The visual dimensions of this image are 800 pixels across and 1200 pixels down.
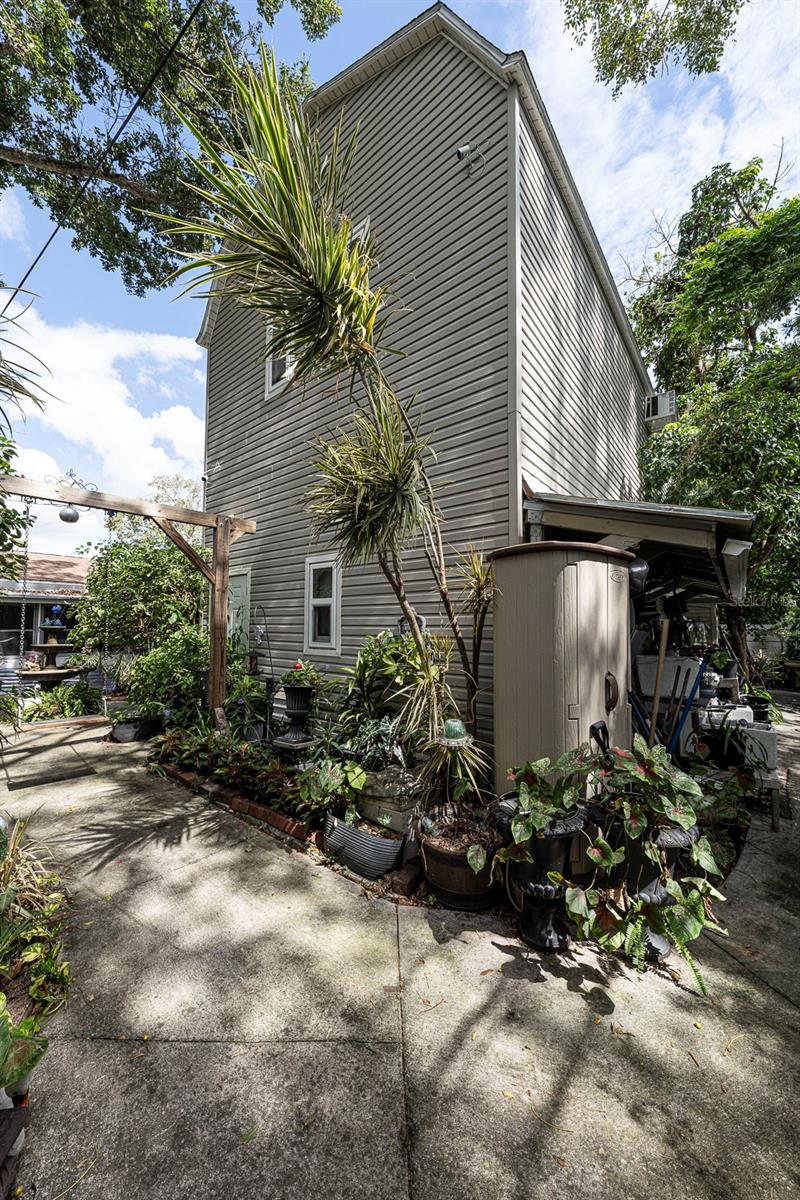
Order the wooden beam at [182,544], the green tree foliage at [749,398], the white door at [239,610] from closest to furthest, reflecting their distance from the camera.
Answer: the wooden beam at [182,544], the green tree foliage at [749,398], the white door at [239,610]

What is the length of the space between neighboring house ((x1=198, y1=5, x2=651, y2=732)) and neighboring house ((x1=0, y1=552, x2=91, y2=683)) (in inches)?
298

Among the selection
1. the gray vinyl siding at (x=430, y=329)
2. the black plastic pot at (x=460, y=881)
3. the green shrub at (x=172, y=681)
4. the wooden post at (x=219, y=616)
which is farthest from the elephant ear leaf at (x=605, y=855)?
the green shrub at (x=172, y=681)

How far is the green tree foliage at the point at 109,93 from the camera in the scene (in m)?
6.55

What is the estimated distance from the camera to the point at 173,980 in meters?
2.38

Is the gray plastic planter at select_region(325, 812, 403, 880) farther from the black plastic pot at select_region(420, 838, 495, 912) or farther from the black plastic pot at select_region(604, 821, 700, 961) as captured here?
the black plastic pot at select_region(604, 821, 700, 961)


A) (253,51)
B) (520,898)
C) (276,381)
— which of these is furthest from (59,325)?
(520,898)

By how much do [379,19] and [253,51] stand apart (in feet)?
12.1

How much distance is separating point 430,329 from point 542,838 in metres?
5.38

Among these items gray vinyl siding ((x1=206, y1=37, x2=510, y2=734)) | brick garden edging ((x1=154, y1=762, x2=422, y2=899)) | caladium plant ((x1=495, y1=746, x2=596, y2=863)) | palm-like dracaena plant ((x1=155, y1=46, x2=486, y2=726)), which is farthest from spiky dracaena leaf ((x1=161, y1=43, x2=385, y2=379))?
brick garden edging ((x1=154, y1=762, x2=422, y2=899))

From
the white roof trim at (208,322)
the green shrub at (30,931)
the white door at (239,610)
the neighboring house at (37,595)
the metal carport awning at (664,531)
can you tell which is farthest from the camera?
the neighboring house at (37,595)

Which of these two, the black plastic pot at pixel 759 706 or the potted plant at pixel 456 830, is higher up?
the black plastic pot at pixel 759 706

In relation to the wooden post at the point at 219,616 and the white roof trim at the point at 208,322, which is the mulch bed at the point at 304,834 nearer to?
the wooden post at the point at 219,616

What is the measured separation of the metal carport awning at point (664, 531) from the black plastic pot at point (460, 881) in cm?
268

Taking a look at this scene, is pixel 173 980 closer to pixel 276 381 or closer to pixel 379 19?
pixel 276 381
